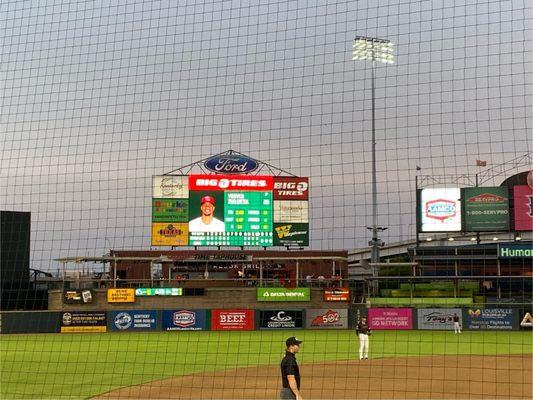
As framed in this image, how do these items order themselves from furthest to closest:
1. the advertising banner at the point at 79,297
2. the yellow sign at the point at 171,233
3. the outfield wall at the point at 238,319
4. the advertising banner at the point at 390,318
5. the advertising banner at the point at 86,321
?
the yellow sign at the point at 171,233
the advertising banner at the point at 79,297
the advertising banner at the point at 86,321
the advertising banner at the point at 390,318
the outfield wall at the point at 238,319

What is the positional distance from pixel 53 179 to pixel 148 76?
2862mm

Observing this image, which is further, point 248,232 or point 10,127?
point 248,232

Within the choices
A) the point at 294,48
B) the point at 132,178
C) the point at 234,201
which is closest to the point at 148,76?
the point at 132,178

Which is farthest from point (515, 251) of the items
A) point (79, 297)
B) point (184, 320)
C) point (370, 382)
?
point (370, 382)

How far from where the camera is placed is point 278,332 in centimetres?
3422

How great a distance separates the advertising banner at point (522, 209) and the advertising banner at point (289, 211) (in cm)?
1156

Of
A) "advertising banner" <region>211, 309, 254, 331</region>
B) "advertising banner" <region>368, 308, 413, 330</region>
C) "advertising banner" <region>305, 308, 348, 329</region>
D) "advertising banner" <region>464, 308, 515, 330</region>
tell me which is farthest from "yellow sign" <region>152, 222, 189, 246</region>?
"advertising banner" <region>464, 308, 515, 330</region>

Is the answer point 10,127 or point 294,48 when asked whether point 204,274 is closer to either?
point 10,127

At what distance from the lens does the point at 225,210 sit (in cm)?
4181

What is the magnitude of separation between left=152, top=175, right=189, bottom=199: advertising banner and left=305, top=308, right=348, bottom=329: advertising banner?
10673mm

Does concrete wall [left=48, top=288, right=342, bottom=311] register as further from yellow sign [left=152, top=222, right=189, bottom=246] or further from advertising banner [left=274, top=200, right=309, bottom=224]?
advertising banner [left=274, top=200, right=309, bottom=224]

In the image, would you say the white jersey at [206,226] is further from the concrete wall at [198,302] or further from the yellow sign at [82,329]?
the yellow sign at [82,329]

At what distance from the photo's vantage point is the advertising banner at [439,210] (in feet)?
137

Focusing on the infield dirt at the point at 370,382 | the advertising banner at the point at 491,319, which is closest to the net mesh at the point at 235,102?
the infield dirt at the point at 370,382
